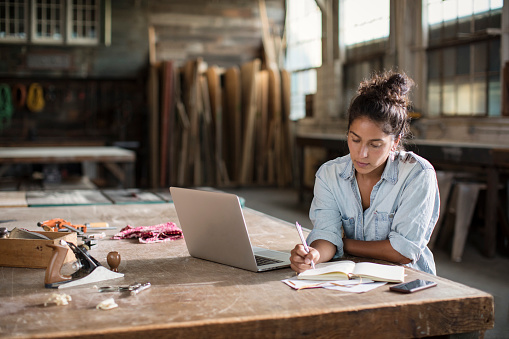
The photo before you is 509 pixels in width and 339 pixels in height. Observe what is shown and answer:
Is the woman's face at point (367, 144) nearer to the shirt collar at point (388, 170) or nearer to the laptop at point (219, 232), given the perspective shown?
A: the shirt collar at point (388, 170)

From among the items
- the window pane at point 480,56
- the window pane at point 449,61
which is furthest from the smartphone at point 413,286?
the window pane at point 449,61

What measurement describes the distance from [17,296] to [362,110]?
130 centimetres

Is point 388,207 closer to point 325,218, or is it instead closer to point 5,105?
point 325,218

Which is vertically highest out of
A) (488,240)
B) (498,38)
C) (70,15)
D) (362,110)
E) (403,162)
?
(70,15)

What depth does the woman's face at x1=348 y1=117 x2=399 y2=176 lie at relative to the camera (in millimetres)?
2129

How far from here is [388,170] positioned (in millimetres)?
2211

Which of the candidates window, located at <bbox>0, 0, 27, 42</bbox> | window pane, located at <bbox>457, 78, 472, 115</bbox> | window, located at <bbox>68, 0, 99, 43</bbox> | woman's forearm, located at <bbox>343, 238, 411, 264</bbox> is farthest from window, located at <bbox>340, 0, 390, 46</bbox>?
woman's forearm, located at <bbox>343, 238, 411, 264</bbox>

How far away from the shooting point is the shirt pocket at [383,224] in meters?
2.23

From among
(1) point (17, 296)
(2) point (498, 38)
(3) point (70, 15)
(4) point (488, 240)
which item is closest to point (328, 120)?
(2) point (498, 38)

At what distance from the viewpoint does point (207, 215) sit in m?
2.02

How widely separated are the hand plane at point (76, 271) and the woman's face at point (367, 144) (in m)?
0.94

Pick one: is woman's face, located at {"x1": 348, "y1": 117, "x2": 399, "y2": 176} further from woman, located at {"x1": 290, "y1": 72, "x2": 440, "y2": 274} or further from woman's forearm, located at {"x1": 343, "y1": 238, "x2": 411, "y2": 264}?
woman's forearm, located at {"x1": 343, "y1": 238, "x2": 411, "y2": 264}

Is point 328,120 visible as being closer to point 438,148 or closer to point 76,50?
point 438,148

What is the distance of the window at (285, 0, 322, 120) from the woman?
25.0 feet
